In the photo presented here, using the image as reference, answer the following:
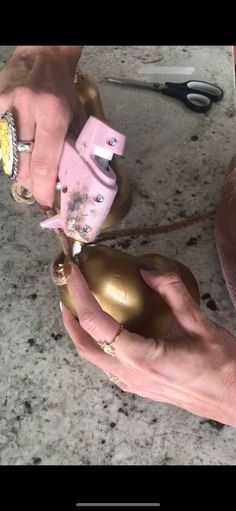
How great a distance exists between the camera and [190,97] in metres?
0.88

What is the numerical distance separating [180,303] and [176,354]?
49mm

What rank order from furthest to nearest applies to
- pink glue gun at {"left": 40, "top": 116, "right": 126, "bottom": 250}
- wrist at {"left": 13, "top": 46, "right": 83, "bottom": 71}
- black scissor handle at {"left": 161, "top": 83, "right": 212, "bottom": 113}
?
black scissor handle at {"left": 161, "top": 83, "right": 212, "bottom": 113} < wrist at {"left": 13, "top": 46, "right": 83, "bottom": 71} < pink glue gun at {"left": 40, "top": 116, "right": 126, "bottom": 250}

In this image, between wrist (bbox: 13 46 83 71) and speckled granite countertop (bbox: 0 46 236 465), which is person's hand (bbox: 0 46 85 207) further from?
speckled granite countertop (bbox: 0 46 236 465)

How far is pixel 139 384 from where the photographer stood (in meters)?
0.55

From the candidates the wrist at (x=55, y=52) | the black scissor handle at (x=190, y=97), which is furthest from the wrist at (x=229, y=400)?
the black scissor handle at (x=190, y=97)

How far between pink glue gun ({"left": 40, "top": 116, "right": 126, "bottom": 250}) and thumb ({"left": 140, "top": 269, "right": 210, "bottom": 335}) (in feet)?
0.26

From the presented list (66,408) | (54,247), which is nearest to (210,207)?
(54,247)

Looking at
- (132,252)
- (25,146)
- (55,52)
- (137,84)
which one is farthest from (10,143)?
(137,84)

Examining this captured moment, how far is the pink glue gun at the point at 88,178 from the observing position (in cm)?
49

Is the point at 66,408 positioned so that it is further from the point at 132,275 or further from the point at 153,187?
the point at 153,187

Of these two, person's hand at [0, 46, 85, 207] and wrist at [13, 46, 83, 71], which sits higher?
wrist at [13, 46, 83, 71]

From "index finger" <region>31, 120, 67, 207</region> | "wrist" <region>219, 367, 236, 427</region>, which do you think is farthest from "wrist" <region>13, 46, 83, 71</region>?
"wrist" <region>219, 367, 236, 427</region>

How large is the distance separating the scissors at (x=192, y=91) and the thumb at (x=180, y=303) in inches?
16.3

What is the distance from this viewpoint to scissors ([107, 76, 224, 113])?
88 cm
